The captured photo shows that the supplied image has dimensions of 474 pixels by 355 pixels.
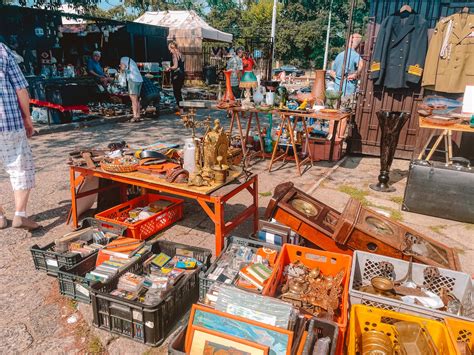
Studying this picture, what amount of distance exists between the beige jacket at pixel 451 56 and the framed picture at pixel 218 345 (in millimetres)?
6314

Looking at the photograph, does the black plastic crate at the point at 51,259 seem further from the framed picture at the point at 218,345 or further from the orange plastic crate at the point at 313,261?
the orange plastic crate at the point at 313,261

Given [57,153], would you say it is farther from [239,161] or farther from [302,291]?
[302,291]

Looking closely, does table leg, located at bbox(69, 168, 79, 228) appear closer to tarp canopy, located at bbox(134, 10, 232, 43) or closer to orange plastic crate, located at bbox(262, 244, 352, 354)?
orange plastic crate, located at bbox(262, 244, 352, 354)

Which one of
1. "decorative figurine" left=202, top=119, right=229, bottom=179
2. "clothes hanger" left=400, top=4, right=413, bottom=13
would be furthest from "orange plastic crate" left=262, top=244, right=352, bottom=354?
"clothes hanger" left=400, top=4, right=413, bottom=13

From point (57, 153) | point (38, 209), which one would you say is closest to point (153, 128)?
point (57, 153)

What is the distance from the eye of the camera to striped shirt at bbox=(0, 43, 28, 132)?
11.9 ft

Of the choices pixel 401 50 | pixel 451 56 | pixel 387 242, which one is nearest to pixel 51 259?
pixel 387 242

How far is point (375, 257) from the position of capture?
115 inches

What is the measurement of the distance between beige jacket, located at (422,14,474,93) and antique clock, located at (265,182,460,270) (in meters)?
4.29

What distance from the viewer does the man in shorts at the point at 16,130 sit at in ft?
12.0

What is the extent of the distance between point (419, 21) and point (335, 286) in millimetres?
5823

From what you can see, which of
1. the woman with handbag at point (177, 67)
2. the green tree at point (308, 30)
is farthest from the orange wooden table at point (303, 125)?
the green tree at point (308, 30)

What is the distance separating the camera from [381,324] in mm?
2172

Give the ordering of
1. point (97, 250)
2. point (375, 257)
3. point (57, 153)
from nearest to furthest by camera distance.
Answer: point (375, 257) → point (97, 250) → point (57, 153)
